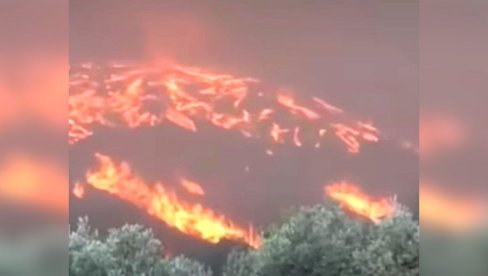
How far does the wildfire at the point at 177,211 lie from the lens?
3797 mm

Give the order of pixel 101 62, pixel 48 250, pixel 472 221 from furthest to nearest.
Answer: pixel 101 62 → pixel 472 221 → pixel 48 250

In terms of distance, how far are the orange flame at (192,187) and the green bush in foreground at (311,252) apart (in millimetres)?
250

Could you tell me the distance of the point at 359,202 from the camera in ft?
Result: 12.7

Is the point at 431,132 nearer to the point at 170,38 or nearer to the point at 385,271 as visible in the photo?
the point at 385,271

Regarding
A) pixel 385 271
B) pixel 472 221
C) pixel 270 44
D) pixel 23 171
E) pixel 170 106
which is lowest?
pixel 385 271

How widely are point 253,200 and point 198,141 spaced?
0.35m

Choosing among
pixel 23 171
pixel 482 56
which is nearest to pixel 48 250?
pixel 23 171

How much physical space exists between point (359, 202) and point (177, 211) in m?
0.80

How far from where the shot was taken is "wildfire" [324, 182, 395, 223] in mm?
3838

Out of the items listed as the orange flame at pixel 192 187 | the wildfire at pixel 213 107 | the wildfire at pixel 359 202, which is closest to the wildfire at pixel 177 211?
the orange flame at pixel 192 187

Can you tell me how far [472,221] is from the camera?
11.2 feet

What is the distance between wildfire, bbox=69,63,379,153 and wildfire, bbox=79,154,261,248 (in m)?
0.25

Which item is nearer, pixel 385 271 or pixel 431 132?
pixel 431 132

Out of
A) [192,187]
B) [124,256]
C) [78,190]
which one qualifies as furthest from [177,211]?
[78,190]
